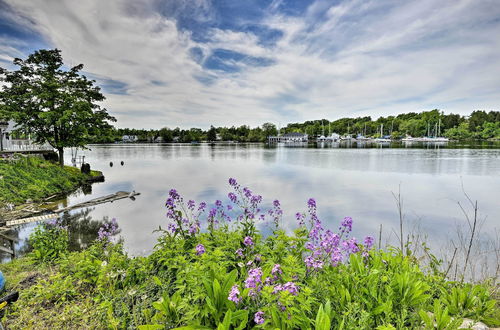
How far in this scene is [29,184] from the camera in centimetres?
1443

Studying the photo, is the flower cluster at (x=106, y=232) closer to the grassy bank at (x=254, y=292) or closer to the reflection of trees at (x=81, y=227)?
the grassy bank at (x=254, y=292)

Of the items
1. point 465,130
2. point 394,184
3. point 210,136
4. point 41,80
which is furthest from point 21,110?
point 465,130

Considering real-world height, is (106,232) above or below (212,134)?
below

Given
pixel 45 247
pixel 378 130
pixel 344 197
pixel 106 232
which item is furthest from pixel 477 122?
pixel 45 247

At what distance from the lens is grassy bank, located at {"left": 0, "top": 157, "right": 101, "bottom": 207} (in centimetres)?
1301

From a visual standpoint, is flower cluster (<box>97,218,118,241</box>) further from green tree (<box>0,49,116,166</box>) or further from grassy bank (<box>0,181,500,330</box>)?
green tree (<box>0,49,116,166</box>)

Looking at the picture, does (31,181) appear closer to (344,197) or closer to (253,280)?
(253,280)

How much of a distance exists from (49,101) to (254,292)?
78.2 ft

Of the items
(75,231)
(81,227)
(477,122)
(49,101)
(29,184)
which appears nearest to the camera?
(75,231)

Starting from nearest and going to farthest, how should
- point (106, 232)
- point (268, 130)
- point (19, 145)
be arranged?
point (106, 232)
point (19, 145)
point (268, 130)

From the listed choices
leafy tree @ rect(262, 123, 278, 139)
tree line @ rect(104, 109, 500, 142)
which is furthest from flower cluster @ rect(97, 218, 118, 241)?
leafy tree @ rect(262, 123, 278, 139)

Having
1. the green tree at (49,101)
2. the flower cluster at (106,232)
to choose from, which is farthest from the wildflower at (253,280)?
the green tree at (49,101)

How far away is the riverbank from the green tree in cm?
288

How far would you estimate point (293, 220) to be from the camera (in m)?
10.8
